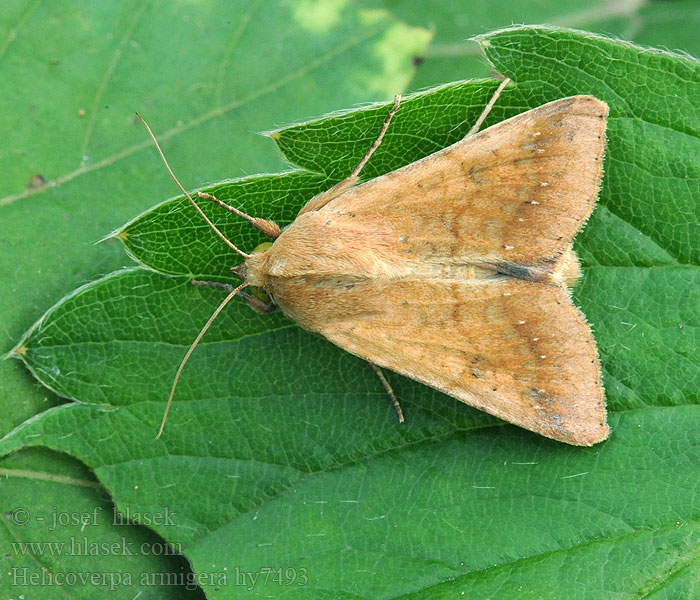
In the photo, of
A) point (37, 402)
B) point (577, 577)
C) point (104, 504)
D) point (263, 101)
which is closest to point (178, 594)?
point (104, 504)

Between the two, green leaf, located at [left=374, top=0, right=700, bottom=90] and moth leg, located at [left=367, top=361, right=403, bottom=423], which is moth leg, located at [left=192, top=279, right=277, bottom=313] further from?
green leaf, located at [left=374, top=0, right=700, bottom=90]

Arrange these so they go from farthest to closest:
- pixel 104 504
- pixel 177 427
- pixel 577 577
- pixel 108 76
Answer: pixel 108 76 < pixel 104 504 < pixel 177 427 < pixel 577 577

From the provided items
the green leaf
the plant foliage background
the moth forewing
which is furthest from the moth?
the green leaf

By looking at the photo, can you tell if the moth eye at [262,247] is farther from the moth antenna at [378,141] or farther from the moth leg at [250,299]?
the moth antenna at [378,141]

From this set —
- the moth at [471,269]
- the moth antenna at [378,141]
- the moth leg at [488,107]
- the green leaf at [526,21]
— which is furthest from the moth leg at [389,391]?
the green leaf at [526,21]

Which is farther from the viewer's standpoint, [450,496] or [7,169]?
[7,169]

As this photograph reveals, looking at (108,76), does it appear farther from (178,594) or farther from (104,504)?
(178,594)
